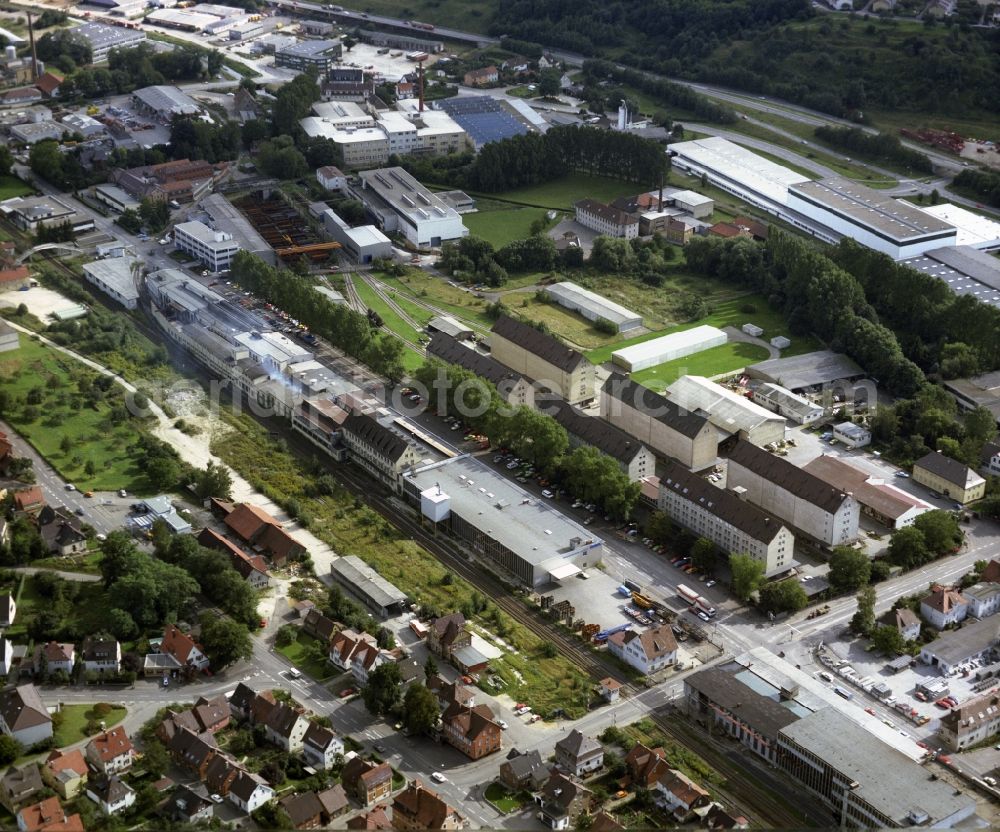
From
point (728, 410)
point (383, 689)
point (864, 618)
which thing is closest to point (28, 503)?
point (383, 689)

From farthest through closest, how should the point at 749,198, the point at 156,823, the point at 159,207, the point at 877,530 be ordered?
1. the point at 749,198
2. the point at 159,207
3. the point at 877,530
4. the point at 156,823

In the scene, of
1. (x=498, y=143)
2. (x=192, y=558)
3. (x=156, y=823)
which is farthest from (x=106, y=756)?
(x=498, y=143)

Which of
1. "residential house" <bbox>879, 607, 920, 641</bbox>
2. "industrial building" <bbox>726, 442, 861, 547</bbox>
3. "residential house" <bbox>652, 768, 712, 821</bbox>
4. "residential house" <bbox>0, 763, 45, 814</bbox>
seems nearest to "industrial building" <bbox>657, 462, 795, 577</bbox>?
"industrial building" <bbox>726, 442, 861, 547</bbox>

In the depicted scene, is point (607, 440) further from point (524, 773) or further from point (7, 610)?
point (7, 610)

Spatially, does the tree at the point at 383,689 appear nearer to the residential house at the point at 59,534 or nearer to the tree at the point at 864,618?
the residential house at the point at 59,534

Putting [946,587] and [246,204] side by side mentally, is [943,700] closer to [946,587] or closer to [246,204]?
[946,587]
